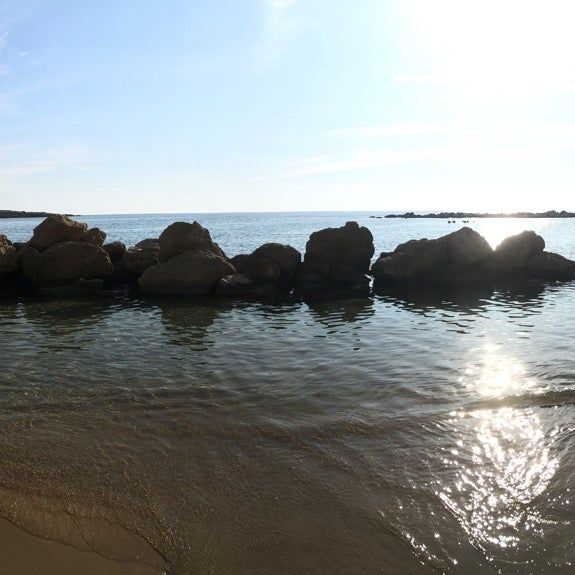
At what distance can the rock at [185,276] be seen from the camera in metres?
25.0

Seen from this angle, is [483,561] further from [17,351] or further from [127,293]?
[127,293]

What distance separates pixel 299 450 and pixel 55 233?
2459 cm

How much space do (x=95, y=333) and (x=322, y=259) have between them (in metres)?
16.0

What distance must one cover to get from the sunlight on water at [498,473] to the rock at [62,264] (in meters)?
22.7

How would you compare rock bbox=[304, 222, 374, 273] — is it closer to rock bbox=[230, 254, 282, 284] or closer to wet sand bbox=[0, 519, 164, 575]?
rock bbox=[230, 254, 282, 284]

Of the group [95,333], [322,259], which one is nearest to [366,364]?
[95,333]

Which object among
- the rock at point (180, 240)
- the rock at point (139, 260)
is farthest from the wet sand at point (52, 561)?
the rock at point (139, 260)

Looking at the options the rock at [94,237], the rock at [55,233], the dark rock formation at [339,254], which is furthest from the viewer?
the rock at [94,237]

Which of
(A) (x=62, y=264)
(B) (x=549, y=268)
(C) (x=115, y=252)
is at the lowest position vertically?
(B) (x=549, y=268)

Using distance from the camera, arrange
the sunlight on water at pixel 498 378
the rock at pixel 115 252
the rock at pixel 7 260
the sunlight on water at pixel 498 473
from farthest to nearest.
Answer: the rock at pixel 115 252, the rock at pixel 7 260, the sunlight on water at pixel 498 378, the sunlight on water at pixel 498 473

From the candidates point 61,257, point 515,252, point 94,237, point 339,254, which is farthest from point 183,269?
point 515,252

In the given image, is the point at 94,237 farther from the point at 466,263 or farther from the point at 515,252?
the point at 515,252

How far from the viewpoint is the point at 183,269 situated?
82.5ft

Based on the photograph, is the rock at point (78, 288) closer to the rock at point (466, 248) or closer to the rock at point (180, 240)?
the rock at point (180, 240)
